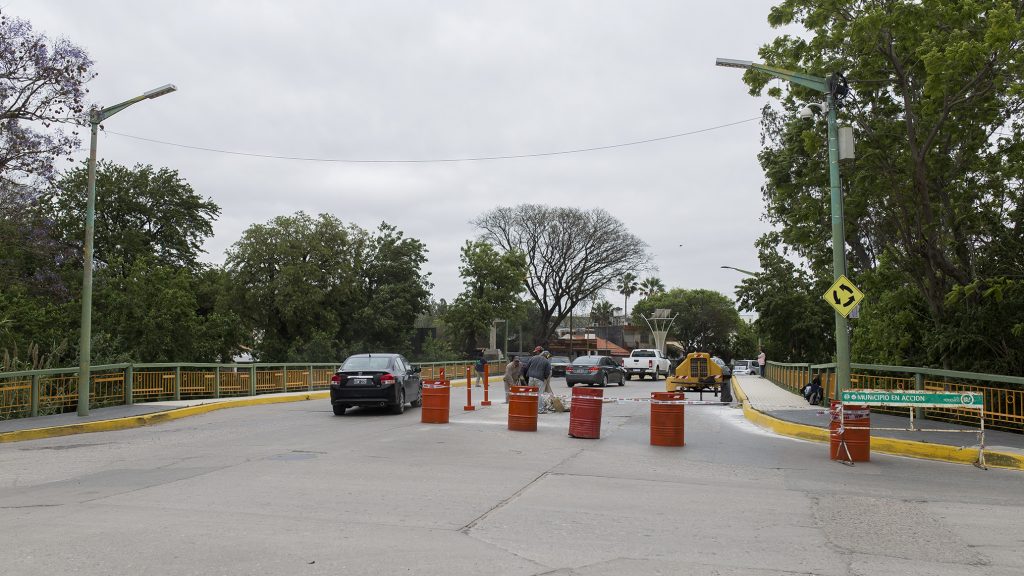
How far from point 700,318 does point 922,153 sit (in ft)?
282

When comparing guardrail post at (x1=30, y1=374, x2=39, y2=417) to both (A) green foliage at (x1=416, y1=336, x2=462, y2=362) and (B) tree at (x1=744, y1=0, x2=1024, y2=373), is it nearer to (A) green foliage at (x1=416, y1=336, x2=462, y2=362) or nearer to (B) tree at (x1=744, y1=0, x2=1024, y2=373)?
(B) tree at (x1=744, y1=0, x2=1024, y2=373)

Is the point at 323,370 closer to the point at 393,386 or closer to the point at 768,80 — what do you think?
the point at 393,386

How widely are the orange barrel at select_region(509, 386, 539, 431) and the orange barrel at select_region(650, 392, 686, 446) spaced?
2549mm

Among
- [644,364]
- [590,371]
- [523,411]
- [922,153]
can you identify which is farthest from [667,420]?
[644,364]

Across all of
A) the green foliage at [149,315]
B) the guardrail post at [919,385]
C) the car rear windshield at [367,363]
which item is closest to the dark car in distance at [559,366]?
the green foliage at [149,315]

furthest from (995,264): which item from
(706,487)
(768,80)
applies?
(706,487)

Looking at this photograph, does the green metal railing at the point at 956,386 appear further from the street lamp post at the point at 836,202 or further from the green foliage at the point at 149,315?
the green foliage at the point at 149,315

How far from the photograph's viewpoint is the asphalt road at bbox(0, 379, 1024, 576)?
5738 mm

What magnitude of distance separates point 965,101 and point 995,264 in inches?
174

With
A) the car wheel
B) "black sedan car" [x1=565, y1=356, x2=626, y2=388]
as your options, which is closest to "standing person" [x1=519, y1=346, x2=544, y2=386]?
the car wheel

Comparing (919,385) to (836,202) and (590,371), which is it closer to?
(836,202)

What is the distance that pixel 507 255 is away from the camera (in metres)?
56.6

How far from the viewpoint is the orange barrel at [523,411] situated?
15.1m

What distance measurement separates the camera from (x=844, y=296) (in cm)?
1541
